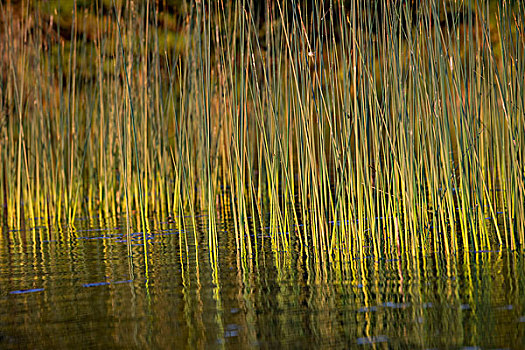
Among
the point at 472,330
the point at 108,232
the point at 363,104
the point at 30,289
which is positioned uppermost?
the point at 363,104

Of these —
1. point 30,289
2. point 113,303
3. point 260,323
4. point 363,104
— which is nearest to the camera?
point 260,323

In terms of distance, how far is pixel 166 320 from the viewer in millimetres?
1768

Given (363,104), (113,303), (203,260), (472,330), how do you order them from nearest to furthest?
(472,330)
(113,303)
(363,104)
(203,260)

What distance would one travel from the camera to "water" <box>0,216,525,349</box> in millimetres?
1584

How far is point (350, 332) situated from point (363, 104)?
3.12 feet

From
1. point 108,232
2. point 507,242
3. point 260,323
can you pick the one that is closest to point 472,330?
point 260,323

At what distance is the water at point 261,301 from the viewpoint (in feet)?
5.20

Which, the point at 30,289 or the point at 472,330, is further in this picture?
the point at 30,289

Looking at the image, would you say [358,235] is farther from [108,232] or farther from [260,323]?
[108,232]

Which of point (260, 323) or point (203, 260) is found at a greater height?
point (203, 260)

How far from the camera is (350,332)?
1.60 metres

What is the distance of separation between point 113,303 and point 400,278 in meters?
0.79

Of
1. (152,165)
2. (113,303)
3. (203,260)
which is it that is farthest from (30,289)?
(152,165)

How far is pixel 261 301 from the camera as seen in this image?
1903 mm
